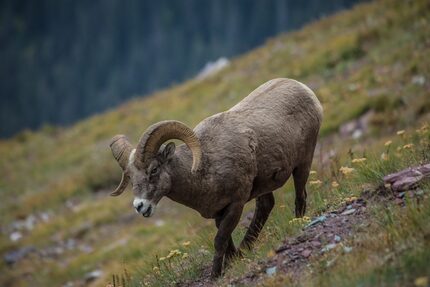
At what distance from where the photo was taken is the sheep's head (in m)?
6.50

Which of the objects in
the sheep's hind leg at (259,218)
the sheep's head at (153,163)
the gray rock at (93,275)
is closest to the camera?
the sheep's head at (153,163)

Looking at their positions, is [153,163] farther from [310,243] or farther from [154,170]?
[310,243]

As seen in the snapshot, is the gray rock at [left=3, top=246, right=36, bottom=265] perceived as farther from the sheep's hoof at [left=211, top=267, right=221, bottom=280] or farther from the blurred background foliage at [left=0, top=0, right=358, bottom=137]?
the blurred background foliage at [left=0, top=0, right=358, bottom=137]

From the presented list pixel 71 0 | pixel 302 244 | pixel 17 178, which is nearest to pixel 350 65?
pixel 302 244

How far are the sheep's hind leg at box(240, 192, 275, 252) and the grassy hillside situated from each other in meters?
0.14

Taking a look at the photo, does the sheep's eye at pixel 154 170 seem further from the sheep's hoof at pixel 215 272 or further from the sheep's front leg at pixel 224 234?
the sheep's hoof at pixel 215 272

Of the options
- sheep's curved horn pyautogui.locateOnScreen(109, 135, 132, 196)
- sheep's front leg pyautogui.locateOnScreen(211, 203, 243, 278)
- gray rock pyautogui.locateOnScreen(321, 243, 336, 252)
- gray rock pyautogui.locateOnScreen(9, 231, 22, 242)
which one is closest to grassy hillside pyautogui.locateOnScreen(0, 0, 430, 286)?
gray rock pyautogui.locateOnScreen(9, 231, 22, 242)

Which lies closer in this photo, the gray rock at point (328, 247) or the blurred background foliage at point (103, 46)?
the gray rock at point (328, 247)

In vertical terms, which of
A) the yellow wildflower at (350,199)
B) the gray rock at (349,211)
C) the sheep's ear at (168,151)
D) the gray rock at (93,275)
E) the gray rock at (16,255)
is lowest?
the gray rock at (93,275)

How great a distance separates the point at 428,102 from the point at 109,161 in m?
10.4

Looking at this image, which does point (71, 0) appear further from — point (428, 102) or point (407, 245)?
point (407, 245)

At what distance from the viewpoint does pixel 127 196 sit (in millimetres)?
17672

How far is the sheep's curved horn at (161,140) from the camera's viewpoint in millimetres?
6520

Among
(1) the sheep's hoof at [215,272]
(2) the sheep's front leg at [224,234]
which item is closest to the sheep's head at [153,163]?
(2) the sheep's front leg at [224,234]
